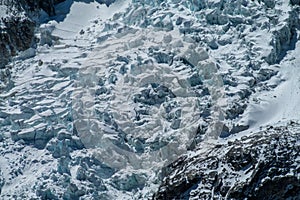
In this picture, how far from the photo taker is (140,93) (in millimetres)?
49500

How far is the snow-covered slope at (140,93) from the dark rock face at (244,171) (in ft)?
1.23

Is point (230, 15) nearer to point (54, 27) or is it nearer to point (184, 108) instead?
point (184, 108)

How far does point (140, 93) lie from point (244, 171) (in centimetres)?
948

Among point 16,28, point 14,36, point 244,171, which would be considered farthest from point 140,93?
point 16,28

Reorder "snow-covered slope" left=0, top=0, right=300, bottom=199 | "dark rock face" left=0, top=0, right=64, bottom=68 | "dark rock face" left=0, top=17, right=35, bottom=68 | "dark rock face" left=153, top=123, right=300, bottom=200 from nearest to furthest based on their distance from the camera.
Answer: "dark rock face" left=153, top=123, right=300, bottom=200 → "snow-covered slope" left=0, top=0, right=300, bottom=199 → "dark rock face" left=0, top=17, right=35, bottom=68 → "dark rock face" left=0, top=0, right=64, bottom=68

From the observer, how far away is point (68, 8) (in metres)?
58.8

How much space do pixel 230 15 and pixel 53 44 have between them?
1283 cm

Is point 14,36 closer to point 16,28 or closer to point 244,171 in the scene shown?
point 16,28

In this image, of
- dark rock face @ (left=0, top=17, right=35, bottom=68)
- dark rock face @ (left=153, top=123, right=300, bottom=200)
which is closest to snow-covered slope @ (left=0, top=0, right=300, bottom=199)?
dark rock face @ (left=153, top=123, right=300, bottom=200)

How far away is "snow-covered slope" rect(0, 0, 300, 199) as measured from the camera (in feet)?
149

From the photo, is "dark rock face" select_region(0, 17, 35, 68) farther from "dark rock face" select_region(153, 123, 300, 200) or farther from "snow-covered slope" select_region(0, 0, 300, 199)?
"dark rock face" select_region(153, 123, 300, 200)

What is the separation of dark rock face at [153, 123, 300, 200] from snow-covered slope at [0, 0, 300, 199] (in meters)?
0.37

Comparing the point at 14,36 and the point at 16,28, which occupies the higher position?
the point at 16,28

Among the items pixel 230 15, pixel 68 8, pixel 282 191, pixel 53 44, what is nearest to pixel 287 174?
pixel 282 191
